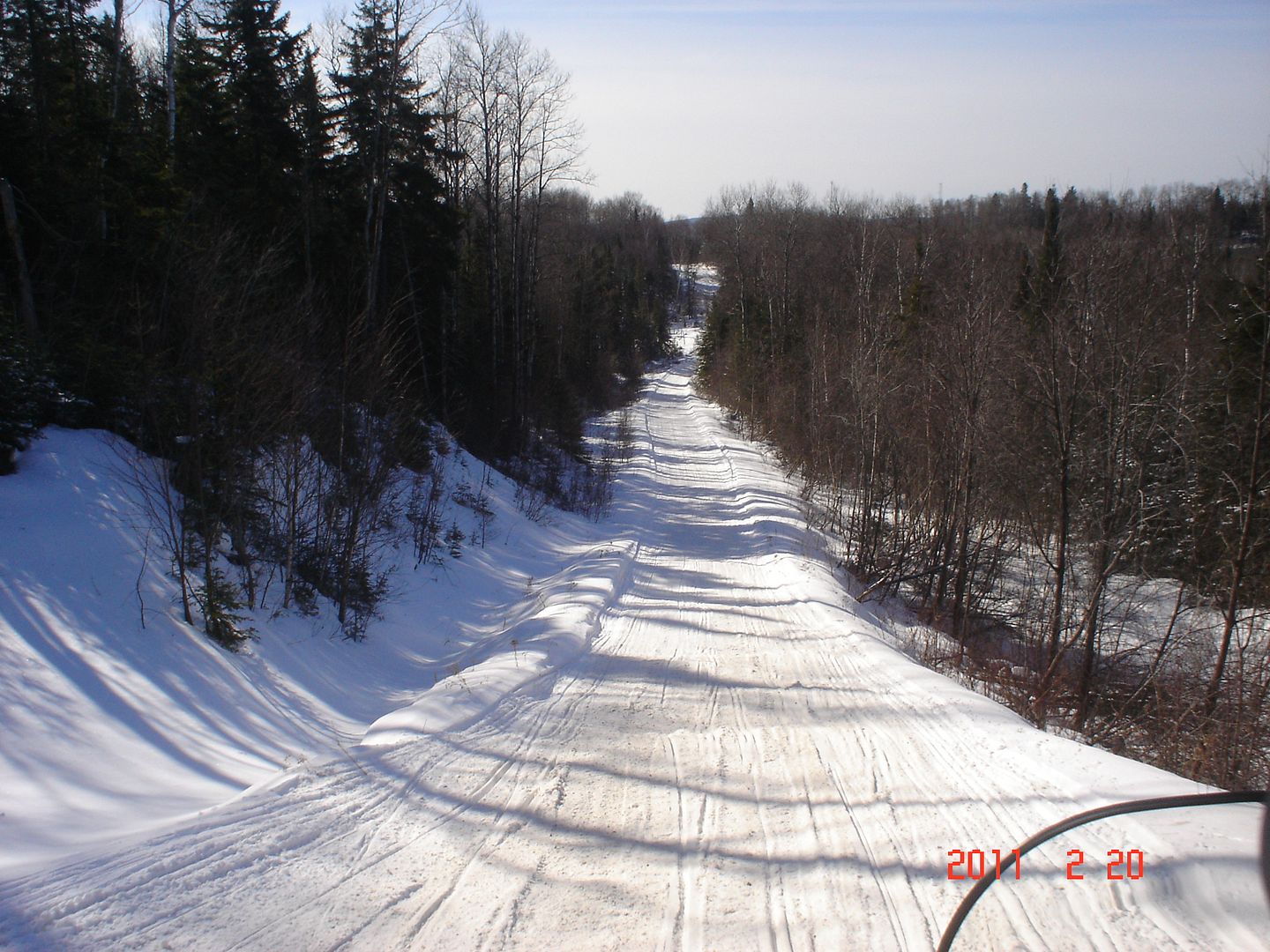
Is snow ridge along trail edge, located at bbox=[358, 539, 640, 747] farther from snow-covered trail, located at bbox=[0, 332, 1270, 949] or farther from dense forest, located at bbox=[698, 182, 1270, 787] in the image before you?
dense forest, located at bbox=[698, 182, 1270, 787]

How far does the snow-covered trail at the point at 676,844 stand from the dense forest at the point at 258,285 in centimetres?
466

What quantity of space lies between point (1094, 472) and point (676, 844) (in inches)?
429

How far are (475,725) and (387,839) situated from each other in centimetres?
179

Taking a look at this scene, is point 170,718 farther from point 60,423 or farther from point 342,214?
point 342,214

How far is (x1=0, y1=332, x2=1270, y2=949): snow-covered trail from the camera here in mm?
3258

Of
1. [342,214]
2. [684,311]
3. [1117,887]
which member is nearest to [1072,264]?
[1117,887]

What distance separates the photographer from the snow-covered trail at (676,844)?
3.26m

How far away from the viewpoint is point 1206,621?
1566cm

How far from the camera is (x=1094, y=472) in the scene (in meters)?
12.1

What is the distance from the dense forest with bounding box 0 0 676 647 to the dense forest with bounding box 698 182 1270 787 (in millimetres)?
8976

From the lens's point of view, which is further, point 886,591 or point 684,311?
point 684,311

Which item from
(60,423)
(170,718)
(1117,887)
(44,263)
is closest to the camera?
(1117,887)

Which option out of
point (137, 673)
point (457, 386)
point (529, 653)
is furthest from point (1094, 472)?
point (457, 386)

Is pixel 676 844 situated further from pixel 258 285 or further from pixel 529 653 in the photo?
pixel 258 285
